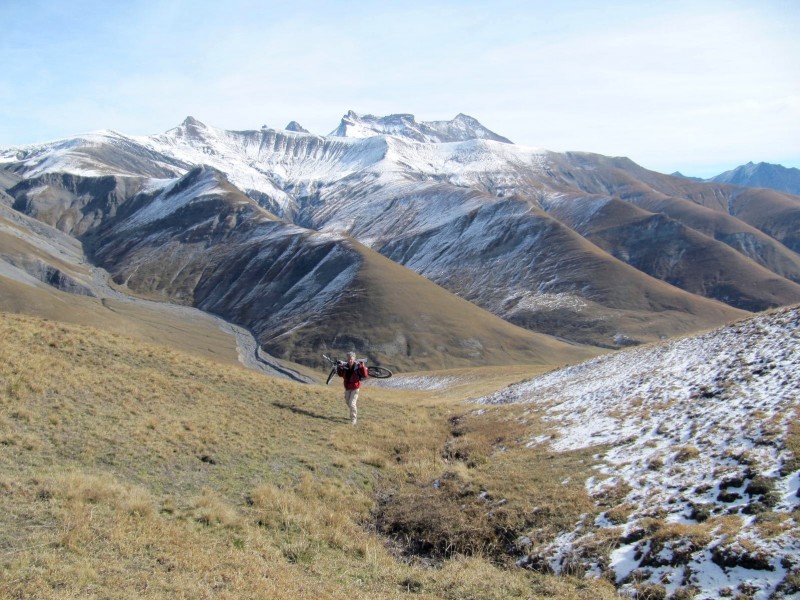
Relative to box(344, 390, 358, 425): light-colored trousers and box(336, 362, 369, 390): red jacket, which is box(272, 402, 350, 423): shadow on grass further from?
box(336, 362, 369, 390): red jacket

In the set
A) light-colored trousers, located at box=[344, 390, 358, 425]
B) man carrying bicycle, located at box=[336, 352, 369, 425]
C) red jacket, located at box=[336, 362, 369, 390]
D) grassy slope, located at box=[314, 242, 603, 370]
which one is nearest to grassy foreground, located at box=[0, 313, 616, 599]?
light-colored trousers, located at box=[344, 390, 358, 425]

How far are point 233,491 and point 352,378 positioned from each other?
9.02 m

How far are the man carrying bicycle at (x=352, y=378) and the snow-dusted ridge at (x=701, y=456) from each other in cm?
727

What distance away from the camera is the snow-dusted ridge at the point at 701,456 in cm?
973

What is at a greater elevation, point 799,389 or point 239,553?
point 799,389

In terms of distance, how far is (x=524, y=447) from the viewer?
62.3 ft

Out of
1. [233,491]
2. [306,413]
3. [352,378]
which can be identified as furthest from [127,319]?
[233,491]

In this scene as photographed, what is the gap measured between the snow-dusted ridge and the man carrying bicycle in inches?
286

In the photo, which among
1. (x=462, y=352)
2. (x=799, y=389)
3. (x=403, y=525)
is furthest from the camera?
(x=462, y=352)

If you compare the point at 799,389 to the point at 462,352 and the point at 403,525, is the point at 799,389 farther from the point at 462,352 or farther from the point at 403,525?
the point at 462,352

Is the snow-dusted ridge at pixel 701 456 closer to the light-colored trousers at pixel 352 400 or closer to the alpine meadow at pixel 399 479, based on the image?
the alpine meadow at pixel 399 479

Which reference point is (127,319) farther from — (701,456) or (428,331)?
(701,456)

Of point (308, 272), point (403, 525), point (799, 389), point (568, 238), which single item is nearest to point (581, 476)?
point (403, 525)

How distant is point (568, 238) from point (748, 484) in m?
184
